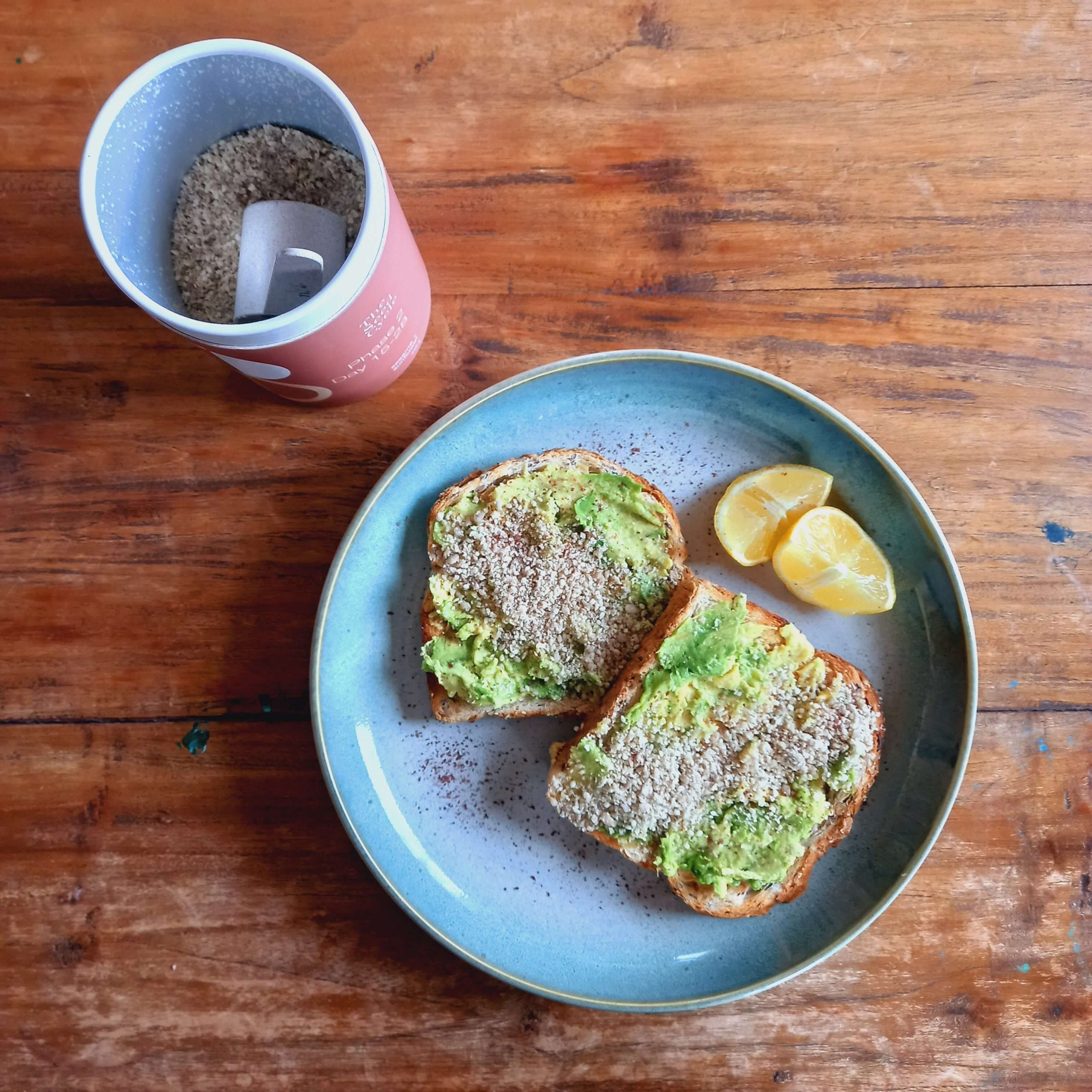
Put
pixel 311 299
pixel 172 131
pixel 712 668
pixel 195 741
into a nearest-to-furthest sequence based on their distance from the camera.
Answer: pixel 311 299 → pixel 172 131 → pixel 712 668 → pixel 195 741

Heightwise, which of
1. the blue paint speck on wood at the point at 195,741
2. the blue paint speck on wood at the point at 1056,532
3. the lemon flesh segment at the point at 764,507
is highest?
the lemon flesh segment at the point at 764,507

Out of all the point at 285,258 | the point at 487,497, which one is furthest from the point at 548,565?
the point at 285,258

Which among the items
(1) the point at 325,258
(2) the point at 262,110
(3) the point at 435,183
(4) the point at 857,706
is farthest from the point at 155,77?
(4) the point at 857,706

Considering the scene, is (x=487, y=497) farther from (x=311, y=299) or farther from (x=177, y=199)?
(x=177, y=199)

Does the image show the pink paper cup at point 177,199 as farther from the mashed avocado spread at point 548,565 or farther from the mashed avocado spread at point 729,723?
the mashed avocado spread at point 729,723

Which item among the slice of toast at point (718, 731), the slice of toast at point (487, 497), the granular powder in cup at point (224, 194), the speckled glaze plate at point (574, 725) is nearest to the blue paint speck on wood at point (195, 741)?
the speckled glaze plate at point (574, 725)
